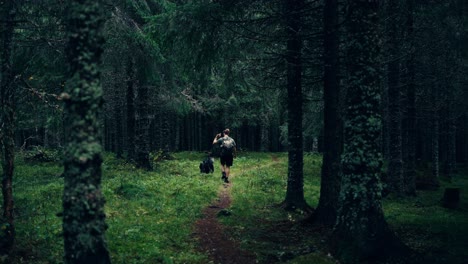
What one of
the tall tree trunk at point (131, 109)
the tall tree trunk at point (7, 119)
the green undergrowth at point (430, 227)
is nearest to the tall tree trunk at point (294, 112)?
the green undergrowth at point (430, 227)

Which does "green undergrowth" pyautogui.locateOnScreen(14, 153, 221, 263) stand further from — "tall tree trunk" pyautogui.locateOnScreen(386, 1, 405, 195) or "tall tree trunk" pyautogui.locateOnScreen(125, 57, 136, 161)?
"tall tree trunk" pyautogui.locateOnScreen(386, 1, 405, 195)

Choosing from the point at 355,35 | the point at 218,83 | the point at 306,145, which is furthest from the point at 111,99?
the point at 306,145

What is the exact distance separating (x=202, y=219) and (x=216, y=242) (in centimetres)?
241

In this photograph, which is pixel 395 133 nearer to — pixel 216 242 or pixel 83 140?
pixel 216 242

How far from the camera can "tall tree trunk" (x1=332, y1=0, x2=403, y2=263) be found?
7.41 m

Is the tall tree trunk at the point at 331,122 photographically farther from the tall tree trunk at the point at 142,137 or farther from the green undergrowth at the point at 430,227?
the tall tree trunk at the point at 142,137

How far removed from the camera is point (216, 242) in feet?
31.6

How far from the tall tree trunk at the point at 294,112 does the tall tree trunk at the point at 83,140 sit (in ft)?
26.3

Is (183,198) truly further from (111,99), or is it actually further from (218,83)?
(218,83)

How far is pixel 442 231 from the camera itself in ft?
31.3

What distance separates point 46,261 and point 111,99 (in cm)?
2418

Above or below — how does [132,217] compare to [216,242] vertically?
above

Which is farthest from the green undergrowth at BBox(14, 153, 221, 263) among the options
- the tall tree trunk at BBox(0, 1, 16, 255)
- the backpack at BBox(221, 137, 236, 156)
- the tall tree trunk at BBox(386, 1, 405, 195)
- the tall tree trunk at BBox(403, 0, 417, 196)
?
the tall tree trunk at BBox(403, 0, 417, 196)

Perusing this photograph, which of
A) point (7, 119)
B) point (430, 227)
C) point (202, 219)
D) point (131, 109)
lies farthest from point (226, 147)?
point (7, 119)
